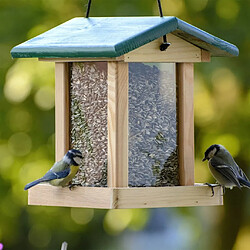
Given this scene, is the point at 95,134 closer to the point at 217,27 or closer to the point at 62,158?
the point at 62,158

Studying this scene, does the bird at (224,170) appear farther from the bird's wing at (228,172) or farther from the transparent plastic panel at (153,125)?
the transparent plastic panel at (153,125)

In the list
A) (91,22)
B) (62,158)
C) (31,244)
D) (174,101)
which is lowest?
(31,244)

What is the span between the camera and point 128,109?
4.43 meters

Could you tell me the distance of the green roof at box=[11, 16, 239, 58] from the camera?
4027 mm

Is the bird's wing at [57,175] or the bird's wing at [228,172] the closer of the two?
the bird's wing at [57,175]

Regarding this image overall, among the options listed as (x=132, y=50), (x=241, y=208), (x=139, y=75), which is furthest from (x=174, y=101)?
(x=241, y=208)

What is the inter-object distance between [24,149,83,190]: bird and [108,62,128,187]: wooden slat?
0.20m

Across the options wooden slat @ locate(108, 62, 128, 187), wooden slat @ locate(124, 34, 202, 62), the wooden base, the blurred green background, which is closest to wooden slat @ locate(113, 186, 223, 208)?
the wooden base

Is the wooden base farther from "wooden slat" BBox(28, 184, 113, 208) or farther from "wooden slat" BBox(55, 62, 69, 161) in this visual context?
"wooden slat" BBox(55, 62, 69, 161)

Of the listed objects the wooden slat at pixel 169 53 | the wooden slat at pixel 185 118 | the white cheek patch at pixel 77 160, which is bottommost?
the white cheek patch at pixel 77 160

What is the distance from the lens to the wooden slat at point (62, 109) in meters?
4.67

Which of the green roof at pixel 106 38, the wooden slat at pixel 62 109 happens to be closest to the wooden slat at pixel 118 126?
the green roof at pixel 106 38

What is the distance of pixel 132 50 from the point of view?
416 centimetres

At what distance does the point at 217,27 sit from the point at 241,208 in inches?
90.3
